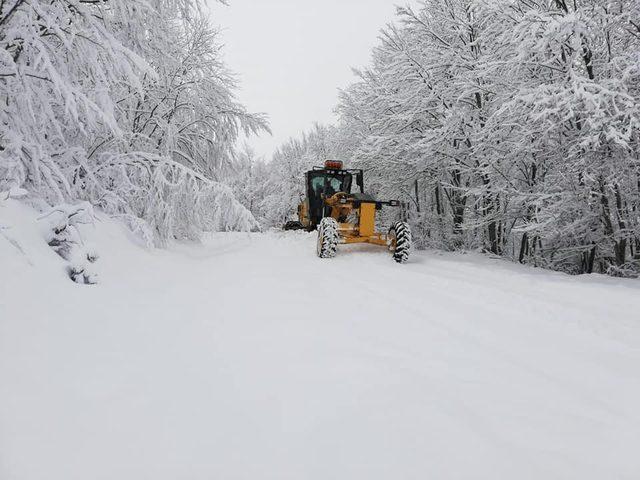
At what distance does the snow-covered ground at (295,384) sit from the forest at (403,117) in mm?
1867

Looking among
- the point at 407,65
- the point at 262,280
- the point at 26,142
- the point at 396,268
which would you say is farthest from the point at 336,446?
the point at 407,65

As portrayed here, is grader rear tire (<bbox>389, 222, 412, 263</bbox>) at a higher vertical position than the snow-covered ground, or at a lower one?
higher

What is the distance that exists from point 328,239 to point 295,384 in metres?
6.49

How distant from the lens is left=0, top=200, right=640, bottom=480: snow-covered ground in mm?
1544

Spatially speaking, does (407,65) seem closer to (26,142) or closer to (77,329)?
(26,142)

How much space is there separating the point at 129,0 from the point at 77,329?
4.00 meters

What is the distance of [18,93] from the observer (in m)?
4.27

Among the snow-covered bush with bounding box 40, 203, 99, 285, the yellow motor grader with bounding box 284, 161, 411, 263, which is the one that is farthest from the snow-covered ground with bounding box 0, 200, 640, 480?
the yellow motor grader with bounding box 284, 161, 411, 263

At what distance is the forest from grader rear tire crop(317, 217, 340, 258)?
6.83 feet

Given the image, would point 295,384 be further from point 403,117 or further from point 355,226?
point 403,117

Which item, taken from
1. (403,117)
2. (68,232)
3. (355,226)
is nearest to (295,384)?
(68,232)

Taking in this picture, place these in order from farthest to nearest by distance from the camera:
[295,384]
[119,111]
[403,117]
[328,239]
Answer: [403,117] → [328,239] → [119,111] → [295,384]

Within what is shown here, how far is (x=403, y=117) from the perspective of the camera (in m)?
11.3

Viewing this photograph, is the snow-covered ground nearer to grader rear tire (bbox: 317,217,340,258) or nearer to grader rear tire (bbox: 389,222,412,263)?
grader rear tire (bbox: 389,222,412,263)
